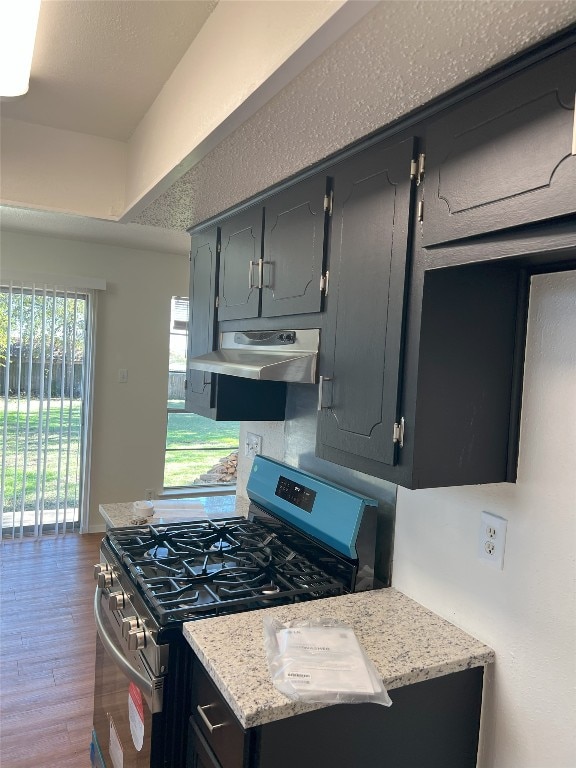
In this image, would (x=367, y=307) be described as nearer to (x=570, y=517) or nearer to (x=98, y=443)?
(x=570, y=517)

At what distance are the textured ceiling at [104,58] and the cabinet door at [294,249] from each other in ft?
1.95

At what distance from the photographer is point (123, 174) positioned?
2818 mm

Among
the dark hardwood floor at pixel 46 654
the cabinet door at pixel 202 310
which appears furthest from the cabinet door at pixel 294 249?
the dark hardwood floor at pixel 46 654

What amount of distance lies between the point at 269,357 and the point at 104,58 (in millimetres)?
1209

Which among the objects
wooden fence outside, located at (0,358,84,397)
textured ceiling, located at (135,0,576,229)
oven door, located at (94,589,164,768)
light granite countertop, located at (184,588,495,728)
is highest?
textured ceiling, located at (135,0,576,229)

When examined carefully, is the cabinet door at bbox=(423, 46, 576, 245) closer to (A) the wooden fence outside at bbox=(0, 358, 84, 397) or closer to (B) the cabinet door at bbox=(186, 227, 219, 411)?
(B) the cabinet door at bbox=(186, 227, 219, 411)

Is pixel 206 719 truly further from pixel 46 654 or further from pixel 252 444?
pixel 46 654

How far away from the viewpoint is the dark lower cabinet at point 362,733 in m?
1.14

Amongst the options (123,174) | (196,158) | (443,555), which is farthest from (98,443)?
(443,555)

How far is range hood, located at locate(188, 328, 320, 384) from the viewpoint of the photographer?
1701mm

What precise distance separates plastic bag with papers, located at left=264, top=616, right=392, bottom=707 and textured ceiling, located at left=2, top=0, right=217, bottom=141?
1740 millimetres

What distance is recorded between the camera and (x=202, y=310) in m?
2.53

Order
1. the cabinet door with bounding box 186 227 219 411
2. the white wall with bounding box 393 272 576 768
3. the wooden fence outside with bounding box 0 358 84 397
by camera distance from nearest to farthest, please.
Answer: the white wall with bounding box 393 272 576 768 → the cabinet door with bounding box 186 227 219 411 → the wooden fence outside with bounding box 0 358 84 397

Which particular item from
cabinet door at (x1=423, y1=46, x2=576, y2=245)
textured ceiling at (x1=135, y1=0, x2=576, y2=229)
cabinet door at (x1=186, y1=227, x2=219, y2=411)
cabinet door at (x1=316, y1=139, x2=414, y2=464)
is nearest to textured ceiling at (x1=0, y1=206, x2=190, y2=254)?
cabinet door at (x1=186, y1=227, x2=219, y2=411)
